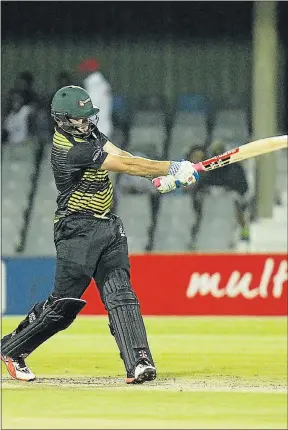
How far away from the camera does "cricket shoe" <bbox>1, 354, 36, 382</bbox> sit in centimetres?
772

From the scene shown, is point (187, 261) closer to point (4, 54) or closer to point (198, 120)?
point (198, 120)

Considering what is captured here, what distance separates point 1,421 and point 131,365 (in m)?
1.06

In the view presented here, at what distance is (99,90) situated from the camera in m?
17.1

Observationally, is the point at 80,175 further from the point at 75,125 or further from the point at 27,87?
the point at 27,87

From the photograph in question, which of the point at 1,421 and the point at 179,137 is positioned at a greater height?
the point at 179,137

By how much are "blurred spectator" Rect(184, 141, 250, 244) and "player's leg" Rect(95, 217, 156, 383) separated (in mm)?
7067

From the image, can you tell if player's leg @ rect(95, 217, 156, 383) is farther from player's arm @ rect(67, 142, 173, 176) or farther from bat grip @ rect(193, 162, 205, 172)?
bat grip @ rect(193, 162, 205, 172)

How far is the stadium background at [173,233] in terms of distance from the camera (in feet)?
23.5

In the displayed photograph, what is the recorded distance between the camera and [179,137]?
16719mm

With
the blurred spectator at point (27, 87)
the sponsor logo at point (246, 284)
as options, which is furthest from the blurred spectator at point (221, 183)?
the blurred spectator at point (27, 87)

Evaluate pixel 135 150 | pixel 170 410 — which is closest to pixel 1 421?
pixel 170 410

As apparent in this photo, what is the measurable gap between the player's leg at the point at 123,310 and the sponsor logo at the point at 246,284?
19.5 feet

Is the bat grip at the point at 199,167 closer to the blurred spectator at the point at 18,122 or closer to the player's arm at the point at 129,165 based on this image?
the player's arm at the point at 129,165

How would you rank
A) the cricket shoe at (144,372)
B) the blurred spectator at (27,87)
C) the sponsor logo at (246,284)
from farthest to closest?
the blurred spectator at (27,87) < the sponsor logo at (246,284) < the cricket shoe at (144,372)
